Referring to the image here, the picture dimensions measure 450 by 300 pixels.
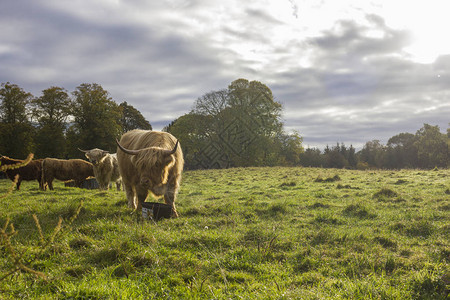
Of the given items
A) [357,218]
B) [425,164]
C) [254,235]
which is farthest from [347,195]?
[425,164]

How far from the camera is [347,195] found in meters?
11.3

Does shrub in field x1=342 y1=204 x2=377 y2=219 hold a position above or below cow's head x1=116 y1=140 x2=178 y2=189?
below

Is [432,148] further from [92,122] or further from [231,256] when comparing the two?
[231,256]

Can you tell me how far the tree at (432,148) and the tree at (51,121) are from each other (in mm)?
66871

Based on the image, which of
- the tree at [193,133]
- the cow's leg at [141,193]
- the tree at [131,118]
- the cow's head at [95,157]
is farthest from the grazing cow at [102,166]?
the tree at [131,118]

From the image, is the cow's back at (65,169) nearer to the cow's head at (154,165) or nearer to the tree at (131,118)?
the cow's head at (154,165)

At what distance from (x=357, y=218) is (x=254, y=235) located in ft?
11.3

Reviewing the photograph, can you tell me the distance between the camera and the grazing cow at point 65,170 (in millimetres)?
14711

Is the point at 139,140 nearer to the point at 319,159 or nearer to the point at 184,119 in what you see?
the point at 184,119

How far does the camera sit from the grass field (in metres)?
3.45

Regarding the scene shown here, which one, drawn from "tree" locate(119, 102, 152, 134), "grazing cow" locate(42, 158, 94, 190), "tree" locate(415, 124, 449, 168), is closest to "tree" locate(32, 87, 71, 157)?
"tree" locate(119, 102, 152, 134)

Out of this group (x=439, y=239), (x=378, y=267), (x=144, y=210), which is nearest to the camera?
(x=378, y=267)

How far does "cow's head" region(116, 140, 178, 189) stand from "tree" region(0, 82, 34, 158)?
31.6 m

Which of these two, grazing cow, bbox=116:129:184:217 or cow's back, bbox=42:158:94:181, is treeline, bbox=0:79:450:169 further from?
grazing cow, bbox=116:129:184:217
